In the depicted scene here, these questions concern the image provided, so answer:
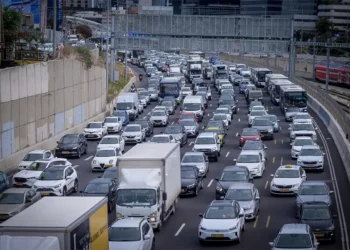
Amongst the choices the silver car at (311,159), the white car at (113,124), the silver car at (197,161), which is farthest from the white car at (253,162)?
the white car at (113,124)

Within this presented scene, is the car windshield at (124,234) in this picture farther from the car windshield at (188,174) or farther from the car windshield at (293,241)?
the car windshield at (188,174)

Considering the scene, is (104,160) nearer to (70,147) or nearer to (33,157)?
(33,157)

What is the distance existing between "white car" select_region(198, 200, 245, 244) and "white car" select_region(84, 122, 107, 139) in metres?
26.8

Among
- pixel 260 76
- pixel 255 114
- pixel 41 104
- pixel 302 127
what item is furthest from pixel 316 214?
pixel 260 76

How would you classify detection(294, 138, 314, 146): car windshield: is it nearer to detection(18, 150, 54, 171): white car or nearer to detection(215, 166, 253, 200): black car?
detection(215, 166, 253, 200): black car

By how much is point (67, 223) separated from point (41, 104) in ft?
109

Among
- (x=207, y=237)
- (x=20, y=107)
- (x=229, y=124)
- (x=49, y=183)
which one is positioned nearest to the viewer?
(x=207, y=237)

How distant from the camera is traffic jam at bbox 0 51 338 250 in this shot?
2686 centimetres

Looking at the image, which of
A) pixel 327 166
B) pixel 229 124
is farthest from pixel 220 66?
pixel 327 166

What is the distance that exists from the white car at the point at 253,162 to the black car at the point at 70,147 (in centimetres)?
994

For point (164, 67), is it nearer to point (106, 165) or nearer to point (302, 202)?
point (106, 165)

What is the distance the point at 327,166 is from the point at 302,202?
14.0 m

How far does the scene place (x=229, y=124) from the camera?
202ft

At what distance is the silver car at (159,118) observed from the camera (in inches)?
2389
